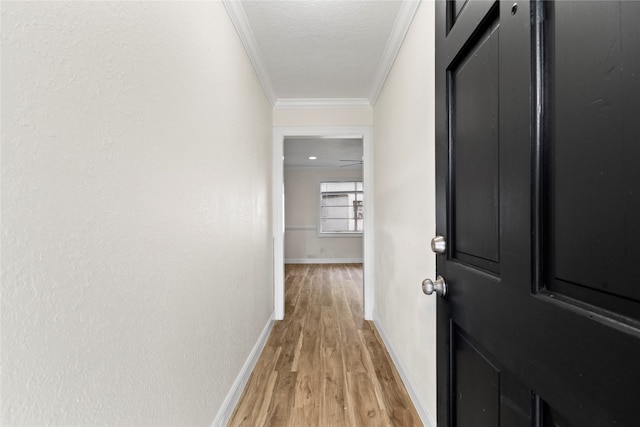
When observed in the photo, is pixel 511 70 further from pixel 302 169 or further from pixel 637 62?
pixel 302 169

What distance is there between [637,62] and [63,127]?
37.3 inches

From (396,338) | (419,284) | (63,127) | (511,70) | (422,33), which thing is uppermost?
(422,33)

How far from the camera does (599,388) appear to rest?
0.46 m

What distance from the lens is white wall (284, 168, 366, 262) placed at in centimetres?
759

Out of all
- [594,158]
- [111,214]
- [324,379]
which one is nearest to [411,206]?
[324,379]

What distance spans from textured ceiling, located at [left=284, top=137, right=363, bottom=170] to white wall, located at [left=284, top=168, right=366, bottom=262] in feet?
1.06

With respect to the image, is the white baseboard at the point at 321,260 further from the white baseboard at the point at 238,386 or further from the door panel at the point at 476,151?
the door panel at the point at 476,151

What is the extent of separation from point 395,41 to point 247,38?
0.97 meters

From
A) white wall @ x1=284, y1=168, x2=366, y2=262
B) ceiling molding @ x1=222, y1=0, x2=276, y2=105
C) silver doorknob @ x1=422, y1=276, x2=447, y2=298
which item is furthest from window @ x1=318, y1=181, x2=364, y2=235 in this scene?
silver doorknob @ x1=422, y1=276, x2=447, y2=298

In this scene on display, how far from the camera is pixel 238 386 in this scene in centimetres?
187

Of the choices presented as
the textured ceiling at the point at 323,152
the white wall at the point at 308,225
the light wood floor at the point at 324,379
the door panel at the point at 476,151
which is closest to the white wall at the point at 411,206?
the light wood floor at the point at 324,379

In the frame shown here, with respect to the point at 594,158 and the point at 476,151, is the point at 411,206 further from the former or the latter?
the point at 594,158

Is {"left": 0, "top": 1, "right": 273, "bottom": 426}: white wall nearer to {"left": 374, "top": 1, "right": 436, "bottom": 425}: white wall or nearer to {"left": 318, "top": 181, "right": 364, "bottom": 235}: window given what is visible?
{"left": 374, "top": 1, "right": 436, "bottom": 425}: white wall

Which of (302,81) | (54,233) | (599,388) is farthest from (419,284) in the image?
(302,81)
